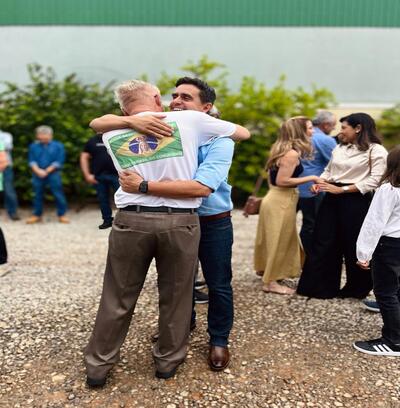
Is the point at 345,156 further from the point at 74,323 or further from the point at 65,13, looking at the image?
the point at 65,13

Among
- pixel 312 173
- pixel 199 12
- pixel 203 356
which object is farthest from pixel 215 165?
pixel 199 12

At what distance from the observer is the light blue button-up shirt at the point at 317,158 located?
16.9 feet

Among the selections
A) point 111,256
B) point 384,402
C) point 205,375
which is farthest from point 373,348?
point 111,256

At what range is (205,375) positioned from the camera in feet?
9.87

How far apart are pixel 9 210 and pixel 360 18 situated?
883 cm

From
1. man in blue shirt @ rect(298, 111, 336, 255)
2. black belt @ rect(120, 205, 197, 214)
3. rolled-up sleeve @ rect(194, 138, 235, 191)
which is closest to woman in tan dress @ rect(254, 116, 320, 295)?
man in blue shirt @ rect(298, 111, 336, 255)

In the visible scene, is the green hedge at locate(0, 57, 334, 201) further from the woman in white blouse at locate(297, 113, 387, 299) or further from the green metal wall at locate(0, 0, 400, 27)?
the woman in white blouse at locate(297, 113, 387, 299)

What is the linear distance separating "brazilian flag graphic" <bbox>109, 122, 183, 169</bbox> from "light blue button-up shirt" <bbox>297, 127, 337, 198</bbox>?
2859 mm

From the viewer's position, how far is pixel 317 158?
522 cm

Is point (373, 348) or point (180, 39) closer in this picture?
point (373, 348)

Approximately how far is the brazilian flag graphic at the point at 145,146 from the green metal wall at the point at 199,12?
346 inches

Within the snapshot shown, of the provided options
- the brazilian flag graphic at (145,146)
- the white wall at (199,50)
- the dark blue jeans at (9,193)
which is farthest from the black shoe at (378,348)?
the white wall at (199,50)

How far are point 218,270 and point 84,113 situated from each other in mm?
7223

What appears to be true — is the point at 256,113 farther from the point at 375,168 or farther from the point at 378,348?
the point at 378,348
